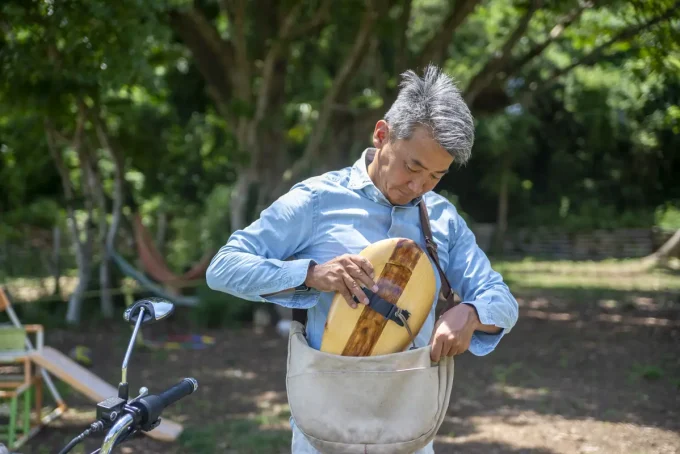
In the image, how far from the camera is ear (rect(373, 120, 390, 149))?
2022 mm

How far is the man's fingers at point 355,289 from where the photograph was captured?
5.88 ft

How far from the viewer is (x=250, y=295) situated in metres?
1.92

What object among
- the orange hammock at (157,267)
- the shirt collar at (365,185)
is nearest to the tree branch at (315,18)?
the orange hammock at (157,267)

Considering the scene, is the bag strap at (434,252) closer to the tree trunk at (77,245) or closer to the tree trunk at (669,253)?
the tree trunk at (77,245)

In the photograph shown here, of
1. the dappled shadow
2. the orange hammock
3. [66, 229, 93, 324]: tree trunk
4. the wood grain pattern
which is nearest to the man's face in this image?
the wood grain pattern

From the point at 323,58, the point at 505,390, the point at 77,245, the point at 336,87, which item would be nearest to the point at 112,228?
the point at 77,245

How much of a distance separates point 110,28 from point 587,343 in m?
5.90

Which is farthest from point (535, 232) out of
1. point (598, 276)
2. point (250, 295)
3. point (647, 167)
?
point (250, 295)

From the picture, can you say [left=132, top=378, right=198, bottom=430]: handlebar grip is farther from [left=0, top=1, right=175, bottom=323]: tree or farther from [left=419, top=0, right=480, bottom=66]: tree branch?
[left=419, top=0, right=480, bottom=66]: tree branch

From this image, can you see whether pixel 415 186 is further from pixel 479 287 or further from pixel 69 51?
pixel 69 51

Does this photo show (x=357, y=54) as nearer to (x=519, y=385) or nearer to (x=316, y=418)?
(x=519, y=385)

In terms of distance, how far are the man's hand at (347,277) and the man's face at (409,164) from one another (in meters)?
0.25

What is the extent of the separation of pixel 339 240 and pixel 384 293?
216 mm

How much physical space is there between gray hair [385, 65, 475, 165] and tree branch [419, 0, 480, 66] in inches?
292
